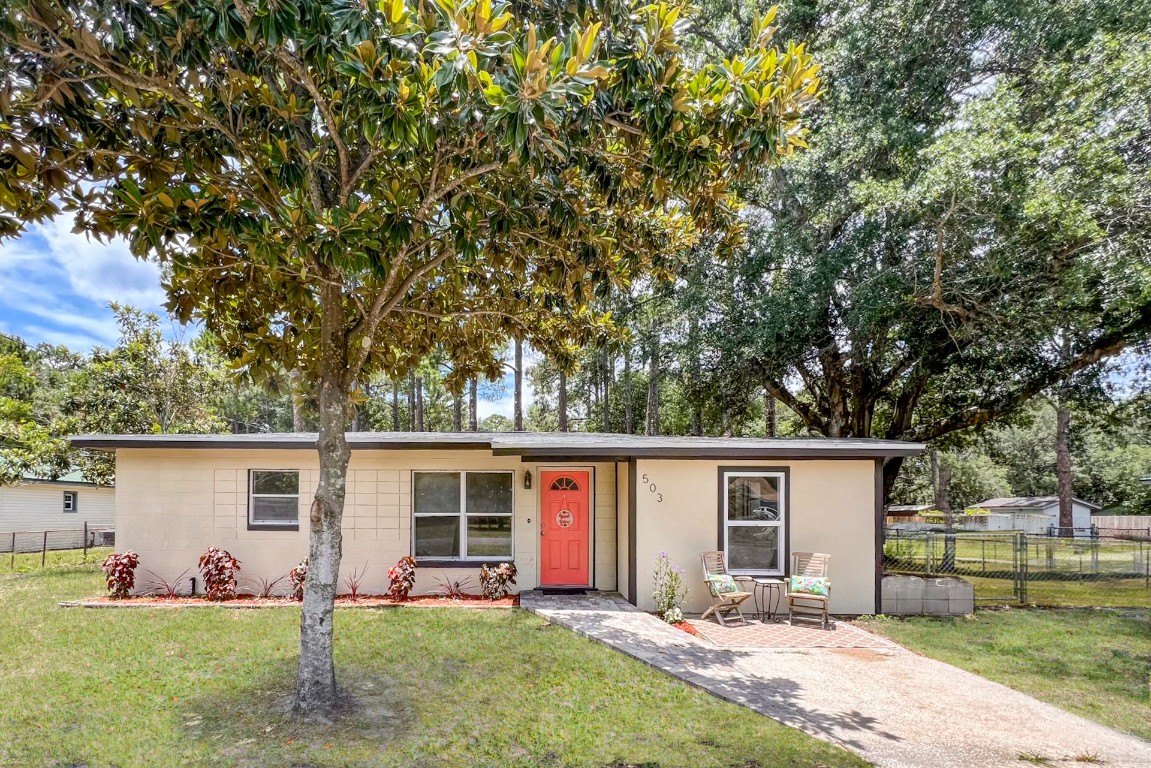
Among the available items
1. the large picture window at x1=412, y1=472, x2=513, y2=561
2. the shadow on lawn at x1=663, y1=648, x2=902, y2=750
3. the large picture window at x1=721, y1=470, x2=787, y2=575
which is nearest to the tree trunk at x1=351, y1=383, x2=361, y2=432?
the large picture window at x1=412, y1=472, x2=513, y2=561

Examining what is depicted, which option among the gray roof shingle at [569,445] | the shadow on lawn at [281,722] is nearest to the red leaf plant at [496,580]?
the gray roof shingle at [569,445]

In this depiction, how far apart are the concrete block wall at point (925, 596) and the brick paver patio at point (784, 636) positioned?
1.23 m

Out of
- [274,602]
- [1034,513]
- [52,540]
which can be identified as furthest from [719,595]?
[1034,513]

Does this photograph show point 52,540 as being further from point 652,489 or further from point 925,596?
point 925,596

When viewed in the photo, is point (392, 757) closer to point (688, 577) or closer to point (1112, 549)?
point (688, 577)

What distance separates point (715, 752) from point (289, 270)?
5.62 m

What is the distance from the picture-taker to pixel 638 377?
24594 mm

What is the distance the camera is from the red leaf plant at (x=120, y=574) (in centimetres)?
877

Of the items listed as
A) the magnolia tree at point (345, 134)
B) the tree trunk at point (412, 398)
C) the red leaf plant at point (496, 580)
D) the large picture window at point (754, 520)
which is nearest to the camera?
the magnolia tree at point (345, 134)

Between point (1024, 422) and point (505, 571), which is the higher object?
point (1024, 422)

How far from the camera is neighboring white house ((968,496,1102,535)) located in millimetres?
29938

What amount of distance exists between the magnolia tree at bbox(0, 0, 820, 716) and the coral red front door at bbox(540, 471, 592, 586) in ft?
13.9

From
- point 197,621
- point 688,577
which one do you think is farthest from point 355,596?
point 688,577

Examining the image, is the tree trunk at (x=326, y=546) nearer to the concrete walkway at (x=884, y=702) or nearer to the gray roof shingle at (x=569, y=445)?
the concrete walkway at (x=884, y=702)
